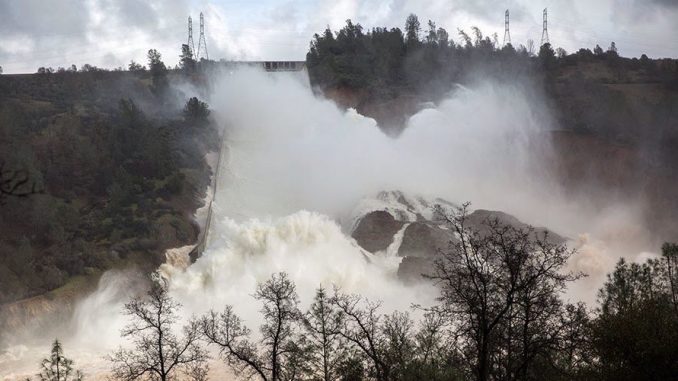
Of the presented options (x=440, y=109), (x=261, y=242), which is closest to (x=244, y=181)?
(x=261, y=242)

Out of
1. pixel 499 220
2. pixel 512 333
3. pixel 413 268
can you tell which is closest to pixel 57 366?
pixel 512 333

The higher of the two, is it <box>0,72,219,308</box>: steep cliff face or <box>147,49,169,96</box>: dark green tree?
<box>147,49,169,96</box>: dark green tree

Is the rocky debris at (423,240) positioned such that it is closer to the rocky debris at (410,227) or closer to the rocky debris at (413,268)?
the rocky debris at (410,227)

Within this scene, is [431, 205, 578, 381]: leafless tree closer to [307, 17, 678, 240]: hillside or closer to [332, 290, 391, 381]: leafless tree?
[332, 290, 391, 381]: leafless tree

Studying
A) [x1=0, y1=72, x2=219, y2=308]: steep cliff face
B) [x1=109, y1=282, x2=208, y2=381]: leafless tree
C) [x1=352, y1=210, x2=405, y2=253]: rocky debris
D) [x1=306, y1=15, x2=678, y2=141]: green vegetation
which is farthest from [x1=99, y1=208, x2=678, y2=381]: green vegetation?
[x1=306, y1=15, x2=678, y2=141]: green vegetation

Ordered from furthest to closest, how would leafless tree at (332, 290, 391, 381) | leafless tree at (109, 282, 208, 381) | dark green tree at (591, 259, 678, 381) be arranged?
1. leafless tree at (109, 282, 208, 381)
2. leafless tree at (332, 290, 391, 381)
3. dark green tree at (591, 259, 678, 381)

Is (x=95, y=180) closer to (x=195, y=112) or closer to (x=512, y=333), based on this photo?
(x=195, y=112)

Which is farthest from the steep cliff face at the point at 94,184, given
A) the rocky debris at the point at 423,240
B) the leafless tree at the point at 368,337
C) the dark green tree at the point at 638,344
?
the dark green tree at the point at 638,344
